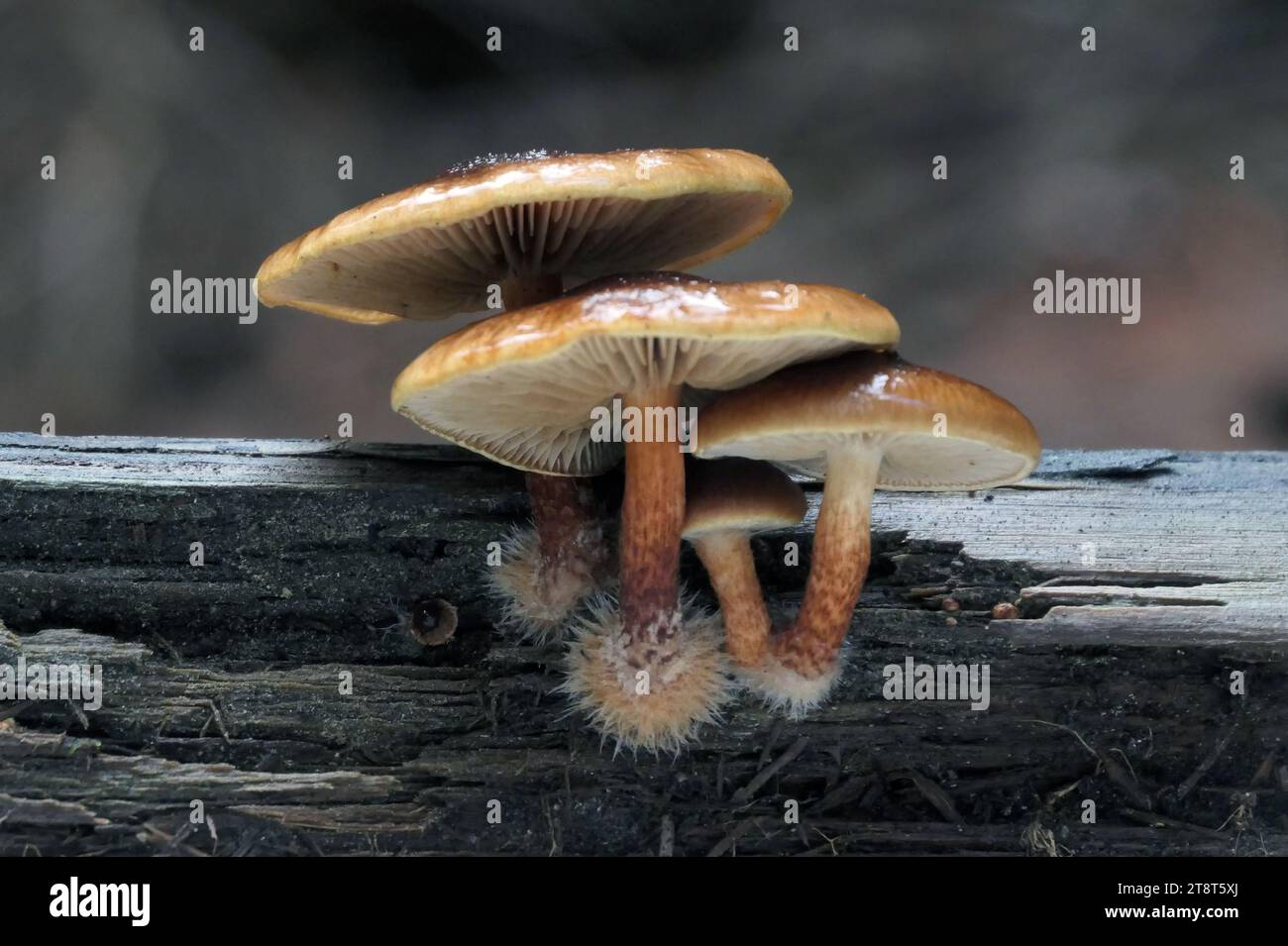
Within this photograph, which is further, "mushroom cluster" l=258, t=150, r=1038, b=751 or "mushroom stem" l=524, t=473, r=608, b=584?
"mushroom stem" l=524, t=473, r=608, b=584

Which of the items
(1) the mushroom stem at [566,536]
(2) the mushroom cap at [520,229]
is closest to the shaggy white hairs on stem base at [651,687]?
(1) the mushroom stem at [566,536]

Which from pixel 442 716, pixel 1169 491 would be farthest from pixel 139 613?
pixel 1169 491

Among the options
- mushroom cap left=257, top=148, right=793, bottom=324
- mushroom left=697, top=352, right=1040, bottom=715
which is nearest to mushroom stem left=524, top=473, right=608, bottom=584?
mushroom left=697, top=352, right=1040, bottom=715

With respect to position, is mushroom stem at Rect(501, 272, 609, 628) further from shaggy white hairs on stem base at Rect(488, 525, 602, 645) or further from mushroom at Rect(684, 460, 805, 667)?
mushroom at Rect(684, 460, 805, 667)

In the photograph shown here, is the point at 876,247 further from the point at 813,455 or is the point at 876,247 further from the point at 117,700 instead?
the point at 117,700

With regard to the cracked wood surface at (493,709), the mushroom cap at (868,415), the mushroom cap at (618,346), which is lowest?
the cracked wood surface at (493,709)

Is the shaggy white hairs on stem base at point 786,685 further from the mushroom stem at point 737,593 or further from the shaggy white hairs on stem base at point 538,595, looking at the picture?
the shaggy white hairs on stem base at point 538,595

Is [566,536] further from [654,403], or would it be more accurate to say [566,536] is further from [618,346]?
[618,346]
